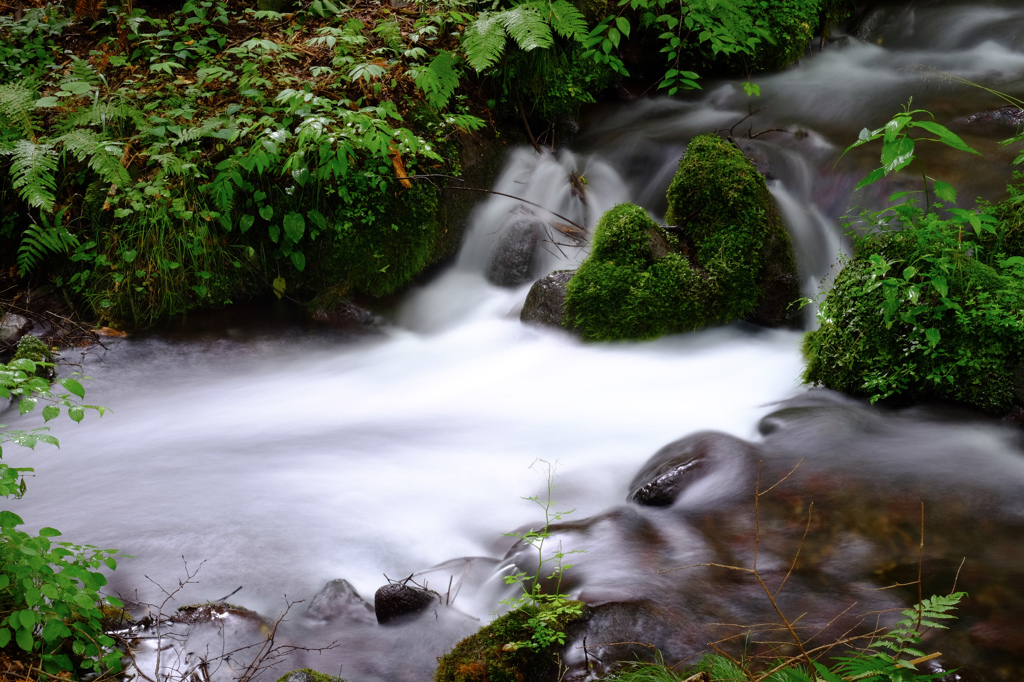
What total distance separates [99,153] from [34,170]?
45cm

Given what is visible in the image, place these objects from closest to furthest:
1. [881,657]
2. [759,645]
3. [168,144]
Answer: [881,657], [759,645], [168,144]

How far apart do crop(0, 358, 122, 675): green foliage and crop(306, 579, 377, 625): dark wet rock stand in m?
0.79

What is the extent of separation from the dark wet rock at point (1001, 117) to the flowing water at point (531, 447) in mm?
121

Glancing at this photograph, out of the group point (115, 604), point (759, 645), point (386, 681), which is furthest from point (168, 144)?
point (759, 645)

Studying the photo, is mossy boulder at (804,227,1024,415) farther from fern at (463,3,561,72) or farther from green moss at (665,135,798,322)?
fern at (463,3,561,72)

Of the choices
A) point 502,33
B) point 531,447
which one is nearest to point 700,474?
point 531,447

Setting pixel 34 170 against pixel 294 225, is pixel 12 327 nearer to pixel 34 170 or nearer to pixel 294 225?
pixel 34 170

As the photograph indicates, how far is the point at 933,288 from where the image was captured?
399 centimetres

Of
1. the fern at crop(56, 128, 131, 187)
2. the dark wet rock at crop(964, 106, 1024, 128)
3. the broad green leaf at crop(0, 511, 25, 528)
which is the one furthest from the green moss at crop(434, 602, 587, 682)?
the dark wet rock at crop(964, 106, 1024, 128)

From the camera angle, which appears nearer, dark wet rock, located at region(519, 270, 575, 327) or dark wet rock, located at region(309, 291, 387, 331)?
dark wet rock, located at region(519, 270, 575, 327)

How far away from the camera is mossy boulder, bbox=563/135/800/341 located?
16.8ft

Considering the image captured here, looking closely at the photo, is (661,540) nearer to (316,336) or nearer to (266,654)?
Result: (266,654)

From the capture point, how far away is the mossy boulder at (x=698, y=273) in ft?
16.8

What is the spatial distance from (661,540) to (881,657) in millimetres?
1444
